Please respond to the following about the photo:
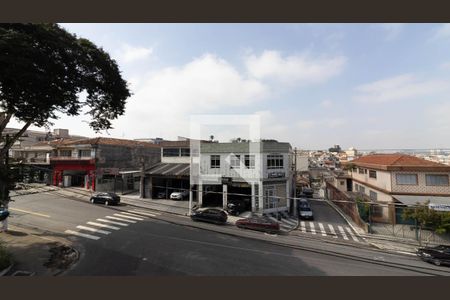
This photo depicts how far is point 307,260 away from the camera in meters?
16.3

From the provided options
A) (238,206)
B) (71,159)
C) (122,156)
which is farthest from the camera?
(122,156)

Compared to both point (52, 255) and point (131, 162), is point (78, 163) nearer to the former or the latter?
point (131, 162)

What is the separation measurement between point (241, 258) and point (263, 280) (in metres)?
5.19

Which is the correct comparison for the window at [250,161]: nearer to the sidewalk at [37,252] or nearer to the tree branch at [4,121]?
the sidewalk at [37,252]

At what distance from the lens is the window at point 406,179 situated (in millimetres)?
27016

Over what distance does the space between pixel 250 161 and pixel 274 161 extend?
118 inches

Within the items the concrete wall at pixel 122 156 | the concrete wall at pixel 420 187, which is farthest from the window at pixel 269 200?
the concrete wall at pixel 122 156

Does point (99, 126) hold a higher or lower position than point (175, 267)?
higher

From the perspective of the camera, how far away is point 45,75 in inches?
602

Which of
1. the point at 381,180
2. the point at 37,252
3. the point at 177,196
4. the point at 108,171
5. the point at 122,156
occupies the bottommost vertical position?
the point at 37,252

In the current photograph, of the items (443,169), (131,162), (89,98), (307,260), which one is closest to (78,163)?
(131,162)

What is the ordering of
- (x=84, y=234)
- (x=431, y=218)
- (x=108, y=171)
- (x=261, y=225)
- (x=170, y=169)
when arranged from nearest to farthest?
(x=84, y=234) < (x=431, y=218) < (x=261, y=225) < (x=170, y=169) < (x=108, y=171)

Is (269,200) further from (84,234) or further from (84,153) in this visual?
(84,153)

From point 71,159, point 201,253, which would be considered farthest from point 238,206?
point 71,159
